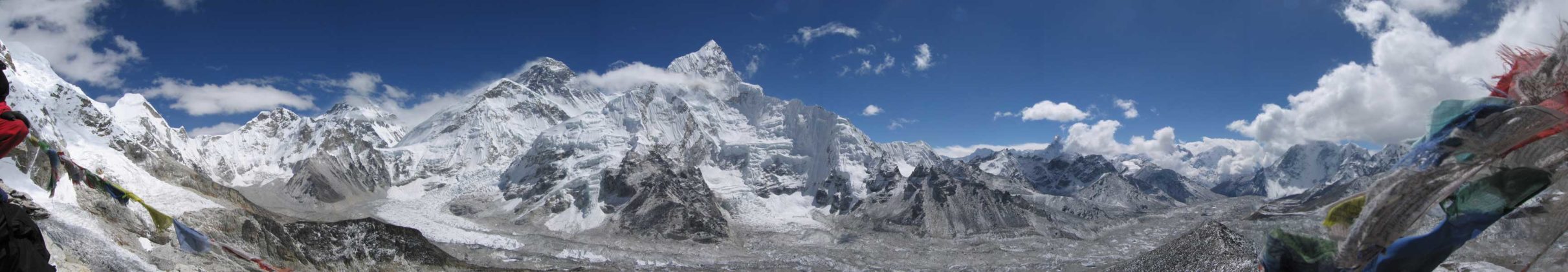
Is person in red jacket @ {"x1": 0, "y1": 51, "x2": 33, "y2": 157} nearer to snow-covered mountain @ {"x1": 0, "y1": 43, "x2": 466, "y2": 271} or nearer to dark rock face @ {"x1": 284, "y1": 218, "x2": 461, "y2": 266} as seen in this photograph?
snow-covered mountain @ {"x1": 0, "y1": 43, "x2": 466, "y2": 271}

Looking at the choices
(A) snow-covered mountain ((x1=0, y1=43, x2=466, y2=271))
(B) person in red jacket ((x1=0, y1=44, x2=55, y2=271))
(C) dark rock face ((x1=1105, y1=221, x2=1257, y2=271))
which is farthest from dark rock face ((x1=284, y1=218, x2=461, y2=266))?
(C) dark rock face ((x1=1105, y1=221, x2=1257, y2=271))

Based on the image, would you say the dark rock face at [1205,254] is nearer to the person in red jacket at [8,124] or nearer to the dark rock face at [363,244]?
the person in red jacket at [8,124]

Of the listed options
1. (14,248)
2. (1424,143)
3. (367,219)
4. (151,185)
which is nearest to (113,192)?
(14,248)

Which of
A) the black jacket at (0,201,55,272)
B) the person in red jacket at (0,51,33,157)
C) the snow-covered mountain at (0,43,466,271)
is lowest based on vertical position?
the black jacket at (0,201,55,272)

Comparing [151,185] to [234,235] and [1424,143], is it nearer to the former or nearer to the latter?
[234,235]

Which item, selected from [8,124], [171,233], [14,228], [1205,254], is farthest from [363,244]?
[1205,254]

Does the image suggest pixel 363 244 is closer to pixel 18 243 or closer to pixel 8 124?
pixel 18 243
